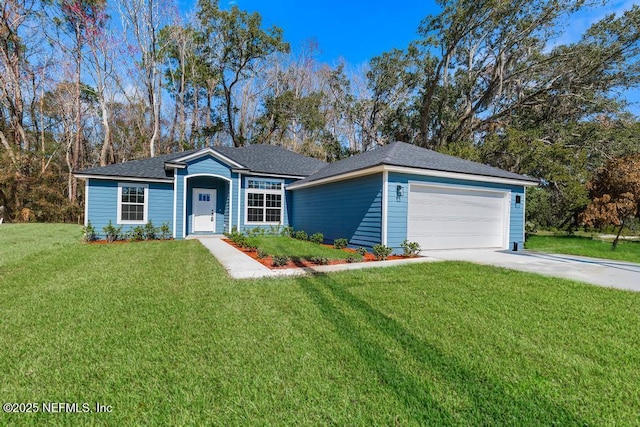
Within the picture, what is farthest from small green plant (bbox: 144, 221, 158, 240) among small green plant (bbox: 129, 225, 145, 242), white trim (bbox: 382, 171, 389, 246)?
white trim (bbox: 382, 171, 389, 246)

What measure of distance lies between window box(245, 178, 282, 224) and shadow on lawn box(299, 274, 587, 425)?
35.0 feet

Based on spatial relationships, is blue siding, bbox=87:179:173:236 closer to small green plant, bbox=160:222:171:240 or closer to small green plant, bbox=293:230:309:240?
small green plant, bbox=160:222:171:240

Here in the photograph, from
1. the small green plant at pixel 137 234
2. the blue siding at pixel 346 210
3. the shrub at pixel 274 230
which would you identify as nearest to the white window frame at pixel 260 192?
the shrub at pixel 274 230

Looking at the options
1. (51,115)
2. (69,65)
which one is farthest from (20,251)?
(51,115)

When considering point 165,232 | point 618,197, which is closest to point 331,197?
point 165,232

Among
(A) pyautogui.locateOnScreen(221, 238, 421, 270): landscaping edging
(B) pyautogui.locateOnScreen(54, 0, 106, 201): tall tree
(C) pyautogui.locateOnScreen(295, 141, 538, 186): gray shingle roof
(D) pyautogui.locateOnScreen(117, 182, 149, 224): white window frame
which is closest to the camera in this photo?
(A) pyautogui.locateOnScreen(221, 238, 421, 270): landscaping edging

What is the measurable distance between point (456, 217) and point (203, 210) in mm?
10087

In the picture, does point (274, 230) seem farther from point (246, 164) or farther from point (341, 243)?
point (341, 243)

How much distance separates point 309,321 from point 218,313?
1108 millimetres

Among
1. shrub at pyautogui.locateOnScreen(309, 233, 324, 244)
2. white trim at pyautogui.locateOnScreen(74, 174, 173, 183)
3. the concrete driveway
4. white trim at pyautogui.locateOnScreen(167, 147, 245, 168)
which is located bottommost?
the concrete driveway

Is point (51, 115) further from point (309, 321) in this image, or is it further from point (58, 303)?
point (309, 321)

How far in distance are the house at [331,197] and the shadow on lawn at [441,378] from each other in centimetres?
542

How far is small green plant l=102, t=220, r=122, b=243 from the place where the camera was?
36.9ft

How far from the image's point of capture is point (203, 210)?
44.7 ft
